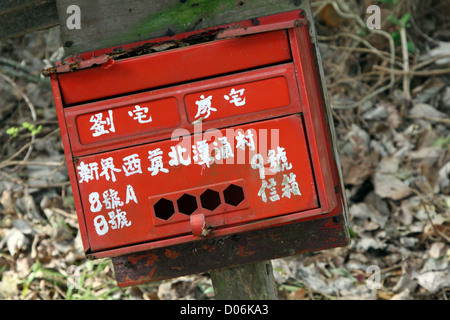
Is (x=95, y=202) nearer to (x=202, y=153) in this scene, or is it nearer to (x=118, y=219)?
(x=118, y=219)

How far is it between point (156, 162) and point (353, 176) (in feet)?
7.05

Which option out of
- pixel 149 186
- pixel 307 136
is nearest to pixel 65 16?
pixel 149 186

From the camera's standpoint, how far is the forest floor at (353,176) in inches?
134

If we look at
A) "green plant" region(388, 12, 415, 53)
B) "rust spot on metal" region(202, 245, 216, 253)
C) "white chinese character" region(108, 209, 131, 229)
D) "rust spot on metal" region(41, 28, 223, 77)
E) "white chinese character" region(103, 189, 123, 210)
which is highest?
"green plant" region(388, 12, 415, 53)

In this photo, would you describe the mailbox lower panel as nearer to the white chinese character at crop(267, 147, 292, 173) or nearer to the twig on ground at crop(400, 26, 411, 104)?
the white chinese character at crop(267, 147, 292, 173)

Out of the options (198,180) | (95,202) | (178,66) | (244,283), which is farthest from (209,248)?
(178,66)

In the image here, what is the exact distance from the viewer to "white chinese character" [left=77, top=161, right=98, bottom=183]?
1.99 meters

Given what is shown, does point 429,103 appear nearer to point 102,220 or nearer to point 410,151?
point 410,151

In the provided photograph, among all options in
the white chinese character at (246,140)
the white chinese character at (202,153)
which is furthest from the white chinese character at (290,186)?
the white chinese character at (202,153)

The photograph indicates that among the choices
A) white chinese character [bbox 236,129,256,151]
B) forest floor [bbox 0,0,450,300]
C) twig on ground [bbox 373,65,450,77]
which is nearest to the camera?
white chinese character [bbox 236,129,256,151]

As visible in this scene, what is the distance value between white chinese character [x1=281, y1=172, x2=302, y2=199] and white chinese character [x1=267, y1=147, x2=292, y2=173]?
0.10 feet

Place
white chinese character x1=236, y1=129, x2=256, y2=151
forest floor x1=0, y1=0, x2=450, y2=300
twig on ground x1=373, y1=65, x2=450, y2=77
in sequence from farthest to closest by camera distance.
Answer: twig on ground x1=373, y1=65, x2=450, y2=77, forest floor x1=0, y1=0, x2=450, y2=300, white chinese character x1=236, y1=129, x2=256, y2=151

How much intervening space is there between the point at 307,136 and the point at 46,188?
262 centimetres

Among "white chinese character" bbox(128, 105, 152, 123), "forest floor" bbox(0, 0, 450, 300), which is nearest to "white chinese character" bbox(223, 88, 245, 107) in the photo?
"white chinese character" bbox(128, 105, 152, 123)
